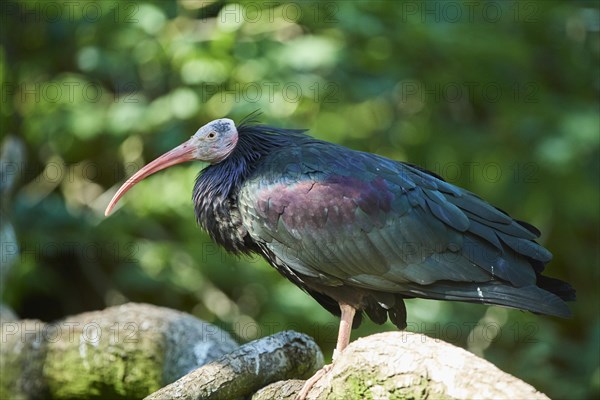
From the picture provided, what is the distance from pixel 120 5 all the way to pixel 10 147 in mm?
1659

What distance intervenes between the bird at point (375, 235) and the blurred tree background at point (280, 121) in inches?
106

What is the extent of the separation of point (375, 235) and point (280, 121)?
3118 mm

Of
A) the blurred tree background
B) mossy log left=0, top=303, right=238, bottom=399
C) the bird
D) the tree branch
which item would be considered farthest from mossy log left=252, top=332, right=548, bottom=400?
the blurred tree background

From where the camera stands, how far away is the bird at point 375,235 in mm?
4582

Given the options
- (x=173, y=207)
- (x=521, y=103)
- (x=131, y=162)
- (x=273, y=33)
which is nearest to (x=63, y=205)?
(x=131, y=162)

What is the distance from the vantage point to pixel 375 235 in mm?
4715

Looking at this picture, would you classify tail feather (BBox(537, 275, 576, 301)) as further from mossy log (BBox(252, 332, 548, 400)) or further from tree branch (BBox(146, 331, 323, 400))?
tree branch (BBox(146, 331, 323, 400))

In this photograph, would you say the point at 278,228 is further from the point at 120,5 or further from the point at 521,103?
the point at 521,103

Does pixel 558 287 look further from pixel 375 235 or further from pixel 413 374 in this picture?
pixel 413 374

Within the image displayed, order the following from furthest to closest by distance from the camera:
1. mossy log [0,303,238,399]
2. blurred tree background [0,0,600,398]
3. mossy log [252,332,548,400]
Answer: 1. blurred tree background [0,0,600,398]
2. mossy log [0,303,238,399]
3. mossy log [252,332,548,400]

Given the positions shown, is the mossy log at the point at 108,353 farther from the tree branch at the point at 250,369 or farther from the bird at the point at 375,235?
the bird at the point at 375,235

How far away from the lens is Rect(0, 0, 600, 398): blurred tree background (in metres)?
8.00

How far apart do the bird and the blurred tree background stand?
2.70 metres

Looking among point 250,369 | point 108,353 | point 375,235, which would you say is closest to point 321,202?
point 375,235
